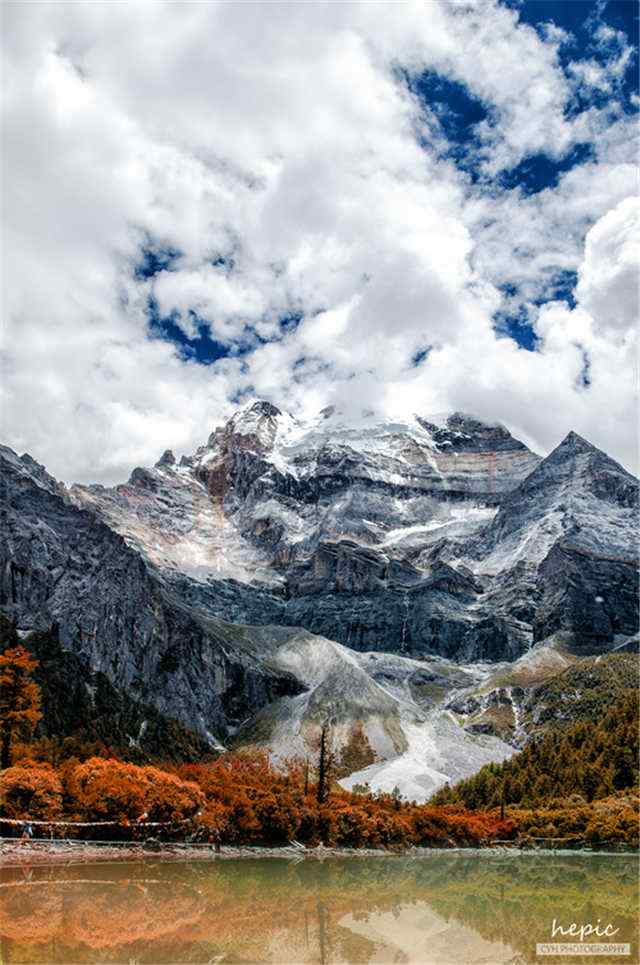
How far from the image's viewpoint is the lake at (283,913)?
95.9ft

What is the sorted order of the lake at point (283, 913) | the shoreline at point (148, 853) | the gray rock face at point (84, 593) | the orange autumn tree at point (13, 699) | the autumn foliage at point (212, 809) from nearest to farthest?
1. the lake at point (283, 913)
2. the shoreline at point (148, 853)
3. the autumn foliage at point (212, 809)
4. the orange autumn tree at point (13, 699)
5. the gray rock face at point (84, 593)

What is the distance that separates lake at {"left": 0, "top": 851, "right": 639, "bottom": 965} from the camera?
2923 centimetres

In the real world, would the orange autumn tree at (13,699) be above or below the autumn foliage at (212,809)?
above

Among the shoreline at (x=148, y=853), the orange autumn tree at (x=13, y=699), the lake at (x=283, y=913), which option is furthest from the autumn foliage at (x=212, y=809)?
the lake at (x=283, y=913)

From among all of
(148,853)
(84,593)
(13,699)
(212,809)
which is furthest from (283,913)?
(84,593)

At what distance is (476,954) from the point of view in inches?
1284

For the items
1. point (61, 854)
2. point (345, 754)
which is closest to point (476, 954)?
point (61, 854)

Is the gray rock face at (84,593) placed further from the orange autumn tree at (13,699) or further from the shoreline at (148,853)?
the shoreline at (148,853)

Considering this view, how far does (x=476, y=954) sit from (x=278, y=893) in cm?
1336

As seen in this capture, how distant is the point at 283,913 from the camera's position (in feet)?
121

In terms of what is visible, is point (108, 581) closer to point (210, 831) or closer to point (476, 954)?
point (210, 831)

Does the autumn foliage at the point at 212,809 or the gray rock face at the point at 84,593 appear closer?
the autumn foliage at the point at 212,809

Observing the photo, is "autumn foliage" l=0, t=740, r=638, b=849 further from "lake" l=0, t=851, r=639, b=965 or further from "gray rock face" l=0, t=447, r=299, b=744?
"gray rock face" l=0, t=447, r=299, b=744

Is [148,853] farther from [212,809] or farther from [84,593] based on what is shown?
[84,593]
